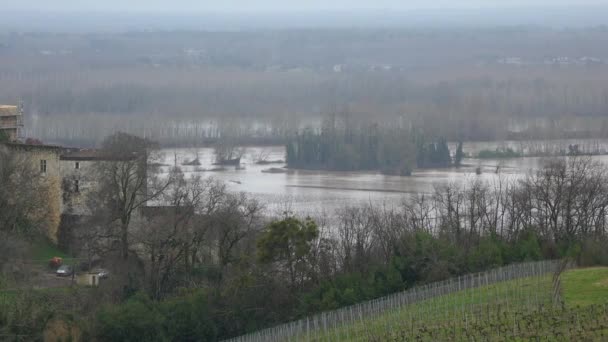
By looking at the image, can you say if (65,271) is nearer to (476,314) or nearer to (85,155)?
(85,155)

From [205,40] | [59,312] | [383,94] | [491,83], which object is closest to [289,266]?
[59,312]

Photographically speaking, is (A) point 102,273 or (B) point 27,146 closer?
(A) point 102,273

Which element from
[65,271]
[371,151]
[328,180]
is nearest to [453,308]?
[65,271]

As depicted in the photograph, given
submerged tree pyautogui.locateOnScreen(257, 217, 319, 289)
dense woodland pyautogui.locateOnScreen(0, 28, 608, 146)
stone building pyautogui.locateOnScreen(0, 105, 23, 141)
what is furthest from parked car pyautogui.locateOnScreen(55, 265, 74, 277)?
dense woodland pyautogui.locateOnScreen(0, 28, 608, 146)

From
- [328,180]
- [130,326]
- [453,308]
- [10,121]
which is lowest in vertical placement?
[130,326]

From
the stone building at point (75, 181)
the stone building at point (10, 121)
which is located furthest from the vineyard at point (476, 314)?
the stone building at point (10, 121)

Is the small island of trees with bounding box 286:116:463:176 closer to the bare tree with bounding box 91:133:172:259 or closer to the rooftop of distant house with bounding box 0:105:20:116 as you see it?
the rooftop of distant house with bounding box 0:105:20:116
